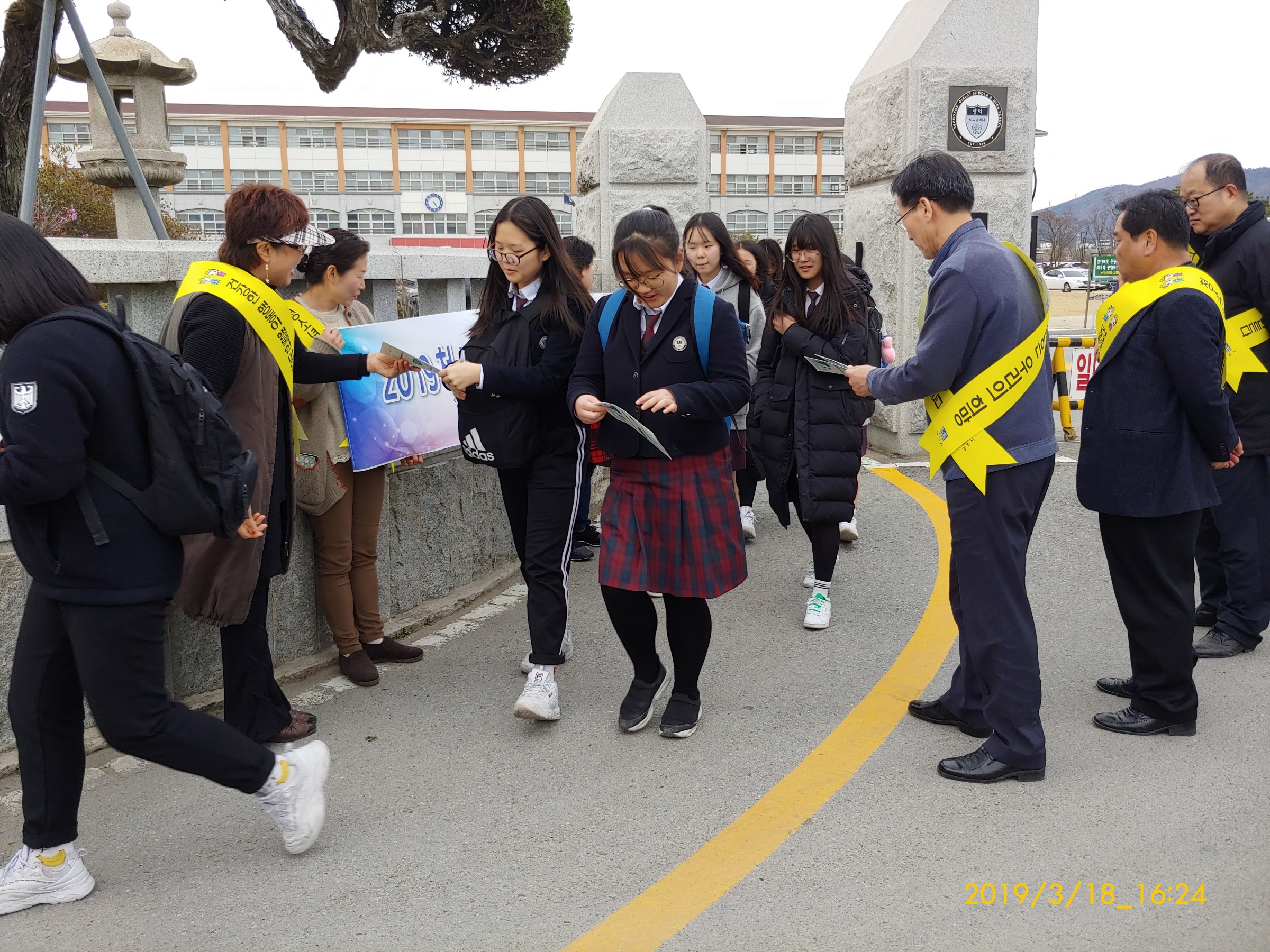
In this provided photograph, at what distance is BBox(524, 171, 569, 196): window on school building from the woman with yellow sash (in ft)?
226

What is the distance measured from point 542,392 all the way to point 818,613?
6.08 ft

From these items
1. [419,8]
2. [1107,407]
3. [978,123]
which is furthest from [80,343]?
[419,8]

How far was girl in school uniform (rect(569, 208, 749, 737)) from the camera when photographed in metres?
3.40

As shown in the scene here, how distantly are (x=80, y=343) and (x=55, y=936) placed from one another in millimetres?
1493

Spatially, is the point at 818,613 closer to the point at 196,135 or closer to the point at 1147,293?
the point at 1147,293

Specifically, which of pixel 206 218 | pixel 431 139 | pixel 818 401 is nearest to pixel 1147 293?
pixel 818 401

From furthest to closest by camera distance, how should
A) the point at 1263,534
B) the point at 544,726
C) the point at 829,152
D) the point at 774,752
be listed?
1. the point at 829,152
2. the point at 1263,534
3. the point at 544,726
4. the point at 774,752

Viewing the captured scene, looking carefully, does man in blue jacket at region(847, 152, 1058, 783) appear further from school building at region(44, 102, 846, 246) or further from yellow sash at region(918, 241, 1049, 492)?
school building at region(44, 102, 846, 246)

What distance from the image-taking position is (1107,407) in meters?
3.60

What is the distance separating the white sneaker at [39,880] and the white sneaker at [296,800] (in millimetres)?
490

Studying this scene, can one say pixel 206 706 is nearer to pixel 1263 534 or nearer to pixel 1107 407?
pixel 1107 407

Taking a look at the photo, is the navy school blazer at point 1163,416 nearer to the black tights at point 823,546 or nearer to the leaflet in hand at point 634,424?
the black tights at point 823,546

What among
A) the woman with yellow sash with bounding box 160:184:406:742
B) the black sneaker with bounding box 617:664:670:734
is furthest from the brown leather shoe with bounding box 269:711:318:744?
the black sneaker with bounding box 617:664:670:734

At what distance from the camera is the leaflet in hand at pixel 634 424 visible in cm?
336
